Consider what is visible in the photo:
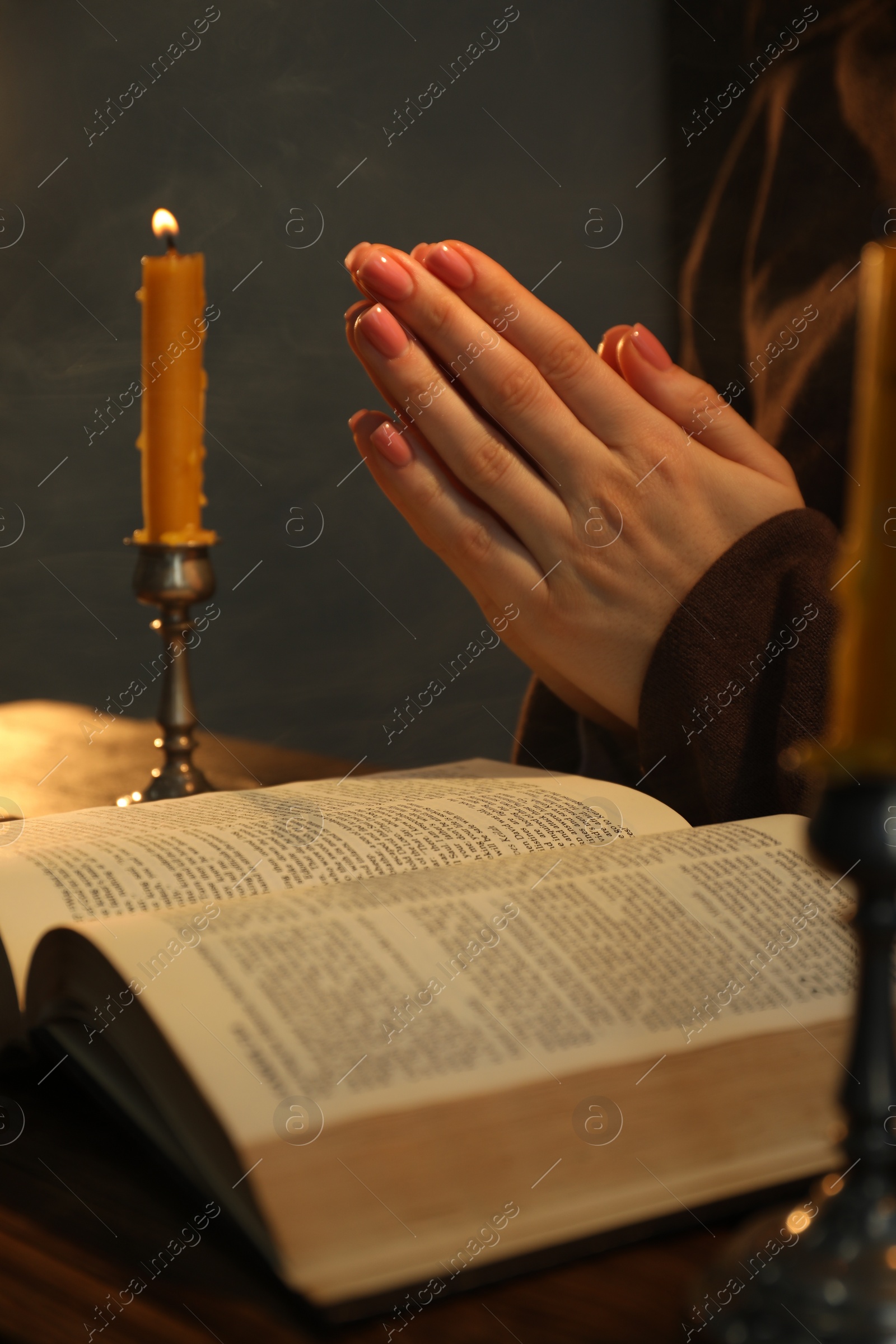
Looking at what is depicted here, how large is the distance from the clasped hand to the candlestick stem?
0.37ft

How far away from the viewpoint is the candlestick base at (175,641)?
57 centimetres

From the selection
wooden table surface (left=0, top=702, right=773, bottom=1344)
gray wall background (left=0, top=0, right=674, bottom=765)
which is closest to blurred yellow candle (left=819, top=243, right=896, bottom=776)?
wooden table surface (left=0, top=702, right=773, bottom=1344)

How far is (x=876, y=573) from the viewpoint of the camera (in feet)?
0.56

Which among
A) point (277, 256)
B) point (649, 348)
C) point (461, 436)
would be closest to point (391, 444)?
point (461, 436)

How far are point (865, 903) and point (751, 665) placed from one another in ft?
1.16

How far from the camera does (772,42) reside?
1121 millimetres

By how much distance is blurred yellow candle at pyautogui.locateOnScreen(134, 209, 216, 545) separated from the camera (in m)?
0.55

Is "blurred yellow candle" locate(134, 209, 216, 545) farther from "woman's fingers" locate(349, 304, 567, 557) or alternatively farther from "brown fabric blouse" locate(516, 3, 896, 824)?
"brown fabric blouse" locate(516, 3, 896, 824)

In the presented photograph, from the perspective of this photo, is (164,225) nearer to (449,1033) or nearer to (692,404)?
(692,404)

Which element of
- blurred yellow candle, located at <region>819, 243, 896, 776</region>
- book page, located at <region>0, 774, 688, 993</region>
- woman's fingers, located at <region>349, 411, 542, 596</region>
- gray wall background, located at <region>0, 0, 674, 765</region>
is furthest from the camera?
gray wall background, located at <region>0, 0, 674, 765</region>

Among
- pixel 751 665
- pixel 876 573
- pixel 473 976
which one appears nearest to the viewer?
pixel 876 573

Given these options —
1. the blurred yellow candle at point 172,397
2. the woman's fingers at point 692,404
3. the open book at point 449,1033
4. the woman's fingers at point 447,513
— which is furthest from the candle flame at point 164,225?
the open book at point 449,1033

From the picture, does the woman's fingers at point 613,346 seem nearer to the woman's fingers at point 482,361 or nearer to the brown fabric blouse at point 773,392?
the woman's fingers at point 482,361

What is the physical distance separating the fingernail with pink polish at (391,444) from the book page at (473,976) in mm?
319
